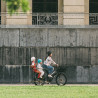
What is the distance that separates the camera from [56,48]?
84.3 feet

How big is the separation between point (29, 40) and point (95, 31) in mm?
3882

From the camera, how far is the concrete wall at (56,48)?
25.3m

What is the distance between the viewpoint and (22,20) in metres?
27.4

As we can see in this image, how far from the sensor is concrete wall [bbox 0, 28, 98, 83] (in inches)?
997

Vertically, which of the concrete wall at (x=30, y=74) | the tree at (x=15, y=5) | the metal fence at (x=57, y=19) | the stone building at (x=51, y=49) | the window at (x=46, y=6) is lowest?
the concrete wall at (x=30, y=74)

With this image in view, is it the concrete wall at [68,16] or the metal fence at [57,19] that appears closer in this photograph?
the metal fence at [57,19]

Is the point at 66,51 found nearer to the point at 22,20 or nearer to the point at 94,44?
the point at 94,44

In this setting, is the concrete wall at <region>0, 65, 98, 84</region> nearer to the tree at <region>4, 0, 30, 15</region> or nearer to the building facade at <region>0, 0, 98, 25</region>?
the building facade at <region>0, 0, 98, 25</region>

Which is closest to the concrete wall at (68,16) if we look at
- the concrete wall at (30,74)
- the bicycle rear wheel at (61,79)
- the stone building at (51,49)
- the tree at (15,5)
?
the stone building at (51,49)

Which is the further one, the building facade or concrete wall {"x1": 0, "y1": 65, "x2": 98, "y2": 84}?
the building facade

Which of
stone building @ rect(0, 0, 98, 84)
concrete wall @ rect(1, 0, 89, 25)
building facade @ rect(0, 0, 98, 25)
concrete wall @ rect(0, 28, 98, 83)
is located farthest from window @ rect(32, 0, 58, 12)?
concrete wall @ rect(0, 28, 98, 83)

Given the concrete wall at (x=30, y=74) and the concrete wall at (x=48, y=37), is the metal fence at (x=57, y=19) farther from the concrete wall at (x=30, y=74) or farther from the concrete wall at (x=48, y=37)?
the concrete wall at (x=30, y=74)

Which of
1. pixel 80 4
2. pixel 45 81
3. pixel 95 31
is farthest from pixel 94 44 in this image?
pixel 45 81

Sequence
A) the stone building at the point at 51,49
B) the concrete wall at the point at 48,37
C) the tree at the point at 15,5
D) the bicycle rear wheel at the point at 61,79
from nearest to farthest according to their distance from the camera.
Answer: the tree at the point at 15,5
the bicycle rear wheel at the point at 61,79
the stone building at the point at 51,49
the concrete wall at the point at 48,37
